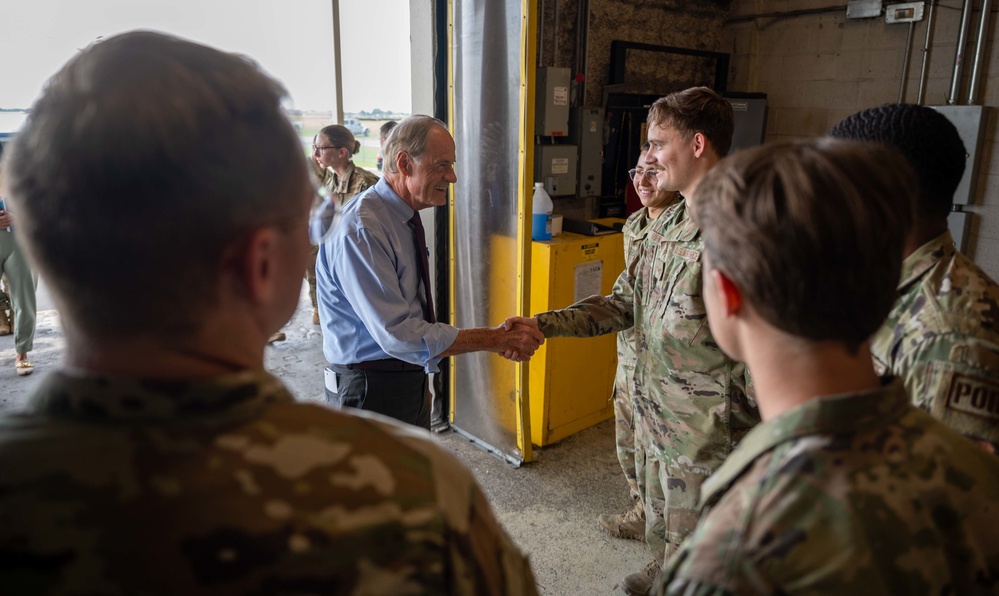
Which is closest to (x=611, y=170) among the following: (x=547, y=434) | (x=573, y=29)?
(x=573, y=29)

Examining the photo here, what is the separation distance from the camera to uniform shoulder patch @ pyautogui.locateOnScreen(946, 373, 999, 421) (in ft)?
3.54

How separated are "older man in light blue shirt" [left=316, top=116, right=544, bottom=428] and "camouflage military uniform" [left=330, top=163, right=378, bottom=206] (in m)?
2.48

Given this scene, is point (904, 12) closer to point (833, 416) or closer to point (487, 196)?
point (487, 196)

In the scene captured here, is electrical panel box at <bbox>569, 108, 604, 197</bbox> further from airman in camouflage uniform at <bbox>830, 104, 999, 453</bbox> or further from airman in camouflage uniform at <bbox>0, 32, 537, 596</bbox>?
airman in camouflage uniform at <bbox>0, 32, 537, 596</bbox>

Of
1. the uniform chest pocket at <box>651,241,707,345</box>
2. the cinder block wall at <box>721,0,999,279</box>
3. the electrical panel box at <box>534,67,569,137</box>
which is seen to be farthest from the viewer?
the cinder block wall at <box>721,0,999,279</box>

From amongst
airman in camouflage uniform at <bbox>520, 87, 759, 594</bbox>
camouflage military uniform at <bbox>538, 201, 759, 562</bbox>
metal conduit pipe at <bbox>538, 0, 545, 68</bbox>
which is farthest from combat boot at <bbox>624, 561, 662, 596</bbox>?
metal conduit pipe at <bbox>538, 0, 545, 68</bbox>

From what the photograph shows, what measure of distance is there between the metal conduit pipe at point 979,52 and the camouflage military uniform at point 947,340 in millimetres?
3792

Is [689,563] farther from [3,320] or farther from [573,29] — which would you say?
[3,320]

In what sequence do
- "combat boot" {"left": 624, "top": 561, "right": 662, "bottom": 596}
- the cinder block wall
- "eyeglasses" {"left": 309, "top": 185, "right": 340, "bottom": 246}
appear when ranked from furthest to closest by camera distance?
the cinder block wall
"combat boot" {"left": 624, "top": 561, "right": 662, "bottom": 596}
"eyeglasses" {"left": 309, "top": 185, "right": 340, "bottom": 246}

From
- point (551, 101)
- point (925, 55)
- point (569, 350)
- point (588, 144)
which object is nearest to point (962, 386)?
point (569, 350)

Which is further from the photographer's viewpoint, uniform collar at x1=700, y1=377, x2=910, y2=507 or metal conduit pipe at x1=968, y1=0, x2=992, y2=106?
metal conduit pipe at x1=968, y1=0, x2=992, y2=106

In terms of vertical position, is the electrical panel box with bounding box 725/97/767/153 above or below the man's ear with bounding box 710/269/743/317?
above

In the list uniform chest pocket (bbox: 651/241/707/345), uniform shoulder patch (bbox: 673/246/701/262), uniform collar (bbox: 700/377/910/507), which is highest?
uniform collar (bbox: 700/377/910/507)

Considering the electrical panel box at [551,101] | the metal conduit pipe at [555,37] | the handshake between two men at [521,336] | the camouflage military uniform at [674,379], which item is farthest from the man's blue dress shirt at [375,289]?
the metal conduit pipe at [555,37]
